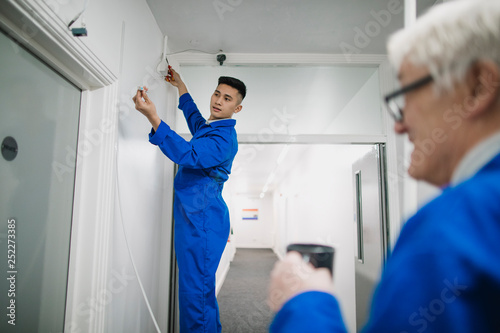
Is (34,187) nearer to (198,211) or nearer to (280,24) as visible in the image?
(198,211)

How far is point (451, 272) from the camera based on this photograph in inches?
10.0

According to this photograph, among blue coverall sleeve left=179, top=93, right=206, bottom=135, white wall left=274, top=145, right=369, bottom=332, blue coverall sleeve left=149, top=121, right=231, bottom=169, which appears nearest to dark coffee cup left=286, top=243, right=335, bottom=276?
blue coverall sleeve left=149, top=121, right=231, bottom=169

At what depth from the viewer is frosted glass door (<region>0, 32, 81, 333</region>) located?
89 cm

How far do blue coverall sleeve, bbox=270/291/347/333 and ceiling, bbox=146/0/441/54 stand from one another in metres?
1.80

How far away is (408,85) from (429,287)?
10.8 inches

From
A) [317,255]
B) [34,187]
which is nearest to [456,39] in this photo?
[317,255]

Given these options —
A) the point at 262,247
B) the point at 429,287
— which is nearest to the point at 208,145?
the point at 429,287

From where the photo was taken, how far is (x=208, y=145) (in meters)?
1.39

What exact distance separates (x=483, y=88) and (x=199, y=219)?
1231 mm

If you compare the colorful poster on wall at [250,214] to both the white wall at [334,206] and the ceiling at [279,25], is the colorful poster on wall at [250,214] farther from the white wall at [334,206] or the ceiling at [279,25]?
the ceiling at [279,25]

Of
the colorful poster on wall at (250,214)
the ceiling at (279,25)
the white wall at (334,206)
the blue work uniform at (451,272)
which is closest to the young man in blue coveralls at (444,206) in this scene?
the blue work uniform at (451,272)

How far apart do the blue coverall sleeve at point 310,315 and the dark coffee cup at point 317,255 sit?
9 centimetres

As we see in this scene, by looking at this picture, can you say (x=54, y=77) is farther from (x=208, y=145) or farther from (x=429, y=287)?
(x=429, y=287)

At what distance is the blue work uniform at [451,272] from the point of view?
25 cm
